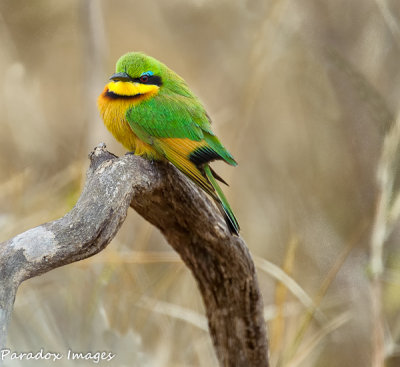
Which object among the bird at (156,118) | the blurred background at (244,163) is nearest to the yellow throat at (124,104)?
the bird at (156,118)

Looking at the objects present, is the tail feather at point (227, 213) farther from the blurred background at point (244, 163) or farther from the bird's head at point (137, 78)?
the blurred background at point (244, 163)

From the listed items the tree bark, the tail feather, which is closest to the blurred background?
the tree bark

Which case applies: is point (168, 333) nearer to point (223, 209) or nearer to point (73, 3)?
point (223, 209)

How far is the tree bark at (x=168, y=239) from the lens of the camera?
1592 millimetres

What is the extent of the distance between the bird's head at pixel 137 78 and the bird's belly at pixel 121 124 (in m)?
0.03

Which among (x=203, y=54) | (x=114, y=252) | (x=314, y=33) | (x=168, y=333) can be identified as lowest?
(x=168, y=333)

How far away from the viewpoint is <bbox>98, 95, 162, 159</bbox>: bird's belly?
232 cm

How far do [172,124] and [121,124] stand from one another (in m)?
0.18

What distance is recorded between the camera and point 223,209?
83.9 inches

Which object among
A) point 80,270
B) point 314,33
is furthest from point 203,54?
point 80,270

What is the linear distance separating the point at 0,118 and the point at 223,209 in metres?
2.85

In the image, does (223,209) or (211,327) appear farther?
(211,327)

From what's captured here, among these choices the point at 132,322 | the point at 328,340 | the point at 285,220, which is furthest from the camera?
the point at 285,220

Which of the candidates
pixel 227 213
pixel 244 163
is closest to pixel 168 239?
pixel 227 213
